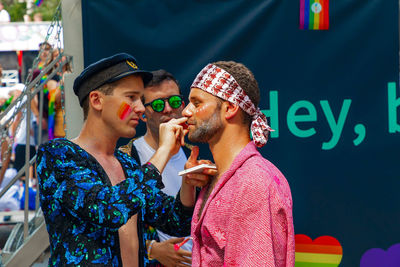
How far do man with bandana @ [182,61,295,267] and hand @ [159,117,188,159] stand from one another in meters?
0.06

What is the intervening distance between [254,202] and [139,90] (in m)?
0.85

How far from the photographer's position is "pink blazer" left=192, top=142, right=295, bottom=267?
2182mm

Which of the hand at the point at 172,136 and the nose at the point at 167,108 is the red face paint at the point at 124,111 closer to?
the hand at the point at 172,136

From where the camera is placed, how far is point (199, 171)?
256 cm

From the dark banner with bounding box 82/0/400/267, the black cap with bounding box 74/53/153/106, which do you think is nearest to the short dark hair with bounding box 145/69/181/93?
the dark banner with bounding box 82/0/400/267

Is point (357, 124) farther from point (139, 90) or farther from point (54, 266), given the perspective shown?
point (54, 266)

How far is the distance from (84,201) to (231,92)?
0.79 meters

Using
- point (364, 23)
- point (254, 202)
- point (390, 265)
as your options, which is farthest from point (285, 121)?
point (254, 202)

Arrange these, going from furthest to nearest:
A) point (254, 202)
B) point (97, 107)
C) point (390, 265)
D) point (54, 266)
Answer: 1. point (390, 265)
2. point (97, 107)
3. point (54, 266)
4. point (254, 202)

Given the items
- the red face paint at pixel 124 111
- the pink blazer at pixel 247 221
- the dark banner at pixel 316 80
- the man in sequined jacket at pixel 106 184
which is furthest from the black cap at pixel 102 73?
the dark banner at pixel 316 80

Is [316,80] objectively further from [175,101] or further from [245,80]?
[245,80]

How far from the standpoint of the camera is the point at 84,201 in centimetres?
229

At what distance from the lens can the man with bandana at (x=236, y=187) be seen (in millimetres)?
2205

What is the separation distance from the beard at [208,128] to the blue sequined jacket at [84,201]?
10.5 inches
